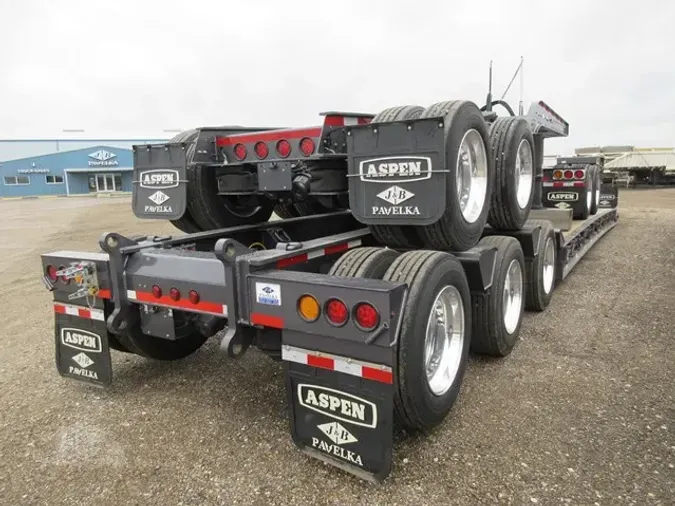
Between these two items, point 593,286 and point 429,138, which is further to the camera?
point 593,286

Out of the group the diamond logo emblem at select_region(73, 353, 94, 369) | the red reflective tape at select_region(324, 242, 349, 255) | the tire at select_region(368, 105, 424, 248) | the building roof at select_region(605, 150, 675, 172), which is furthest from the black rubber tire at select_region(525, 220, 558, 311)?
the building roof at select_region(605, 150, 675, 172)

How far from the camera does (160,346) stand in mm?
3834

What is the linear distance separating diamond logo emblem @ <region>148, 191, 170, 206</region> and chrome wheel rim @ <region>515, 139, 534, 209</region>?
10.3 ft

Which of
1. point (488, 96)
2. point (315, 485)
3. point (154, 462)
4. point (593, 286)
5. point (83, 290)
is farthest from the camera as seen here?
point (593, 286)

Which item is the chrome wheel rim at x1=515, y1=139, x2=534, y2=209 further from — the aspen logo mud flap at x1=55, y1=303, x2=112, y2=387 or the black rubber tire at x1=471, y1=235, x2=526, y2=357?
the aspen logo mud flap at x1=55, y1=303, x2=112, y2=387

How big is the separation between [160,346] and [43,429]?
3.10 ft

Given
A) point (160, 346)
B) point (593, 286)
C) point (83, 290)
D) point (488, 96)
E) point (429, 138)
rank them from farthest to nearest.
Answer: point (593, 286) → point (488, 96) → point (160, 346) → point (83, 290) → point (429, 138)

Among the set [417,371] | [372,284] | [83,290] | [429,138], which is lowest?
[417,371]

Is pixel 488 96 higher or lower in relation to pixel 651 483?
higher

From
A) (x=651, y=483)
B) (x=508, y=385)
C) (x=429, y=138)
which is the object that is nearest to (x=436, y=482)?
(x=651, y=483)

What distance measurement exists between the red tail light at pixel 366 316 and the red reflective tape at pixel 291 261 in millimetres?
719

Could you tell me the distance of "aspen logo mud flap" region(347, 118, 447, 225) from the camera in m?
2.94

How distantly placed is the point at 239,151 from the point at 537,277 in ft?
10.4

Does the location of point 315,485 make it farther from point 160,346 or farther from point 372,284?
point 160,346
